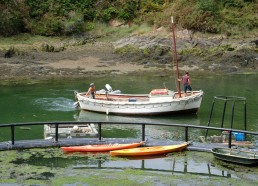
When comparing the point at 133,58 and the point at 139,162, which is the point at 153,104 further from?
the point at 133,58

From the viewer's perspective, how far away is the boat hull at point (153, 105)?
96.3 feet

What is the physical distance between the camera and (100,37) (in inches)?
2061

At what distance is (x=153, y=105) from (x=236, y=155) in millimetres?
14232

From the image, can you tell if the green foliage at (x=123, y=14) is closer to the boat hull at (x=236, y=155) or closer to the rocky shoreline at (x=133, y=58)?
the rocky shoreline at (x=133, y=58)

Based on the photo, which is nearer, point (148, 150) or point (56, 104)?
point (148, 150)

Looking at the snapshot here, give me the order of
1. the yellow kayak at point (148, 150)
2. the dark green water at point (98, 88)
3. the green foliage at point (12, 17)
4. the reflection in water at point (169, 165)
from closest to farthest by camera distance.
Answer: the reflection in water at point (169, 165) < the yellow kayak at point (148, 150) < the dark green water at point (98, 88) < the green foliage at point (12, 17)

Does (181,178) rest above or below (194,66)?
below

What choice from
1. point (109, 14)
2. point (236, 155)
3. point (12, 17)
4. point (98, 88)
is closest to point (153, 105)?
point (98, 88)

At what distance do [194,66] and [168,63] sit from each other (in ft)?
7.77

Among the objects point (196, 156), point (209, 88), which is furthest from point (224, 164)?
point (209, 88)

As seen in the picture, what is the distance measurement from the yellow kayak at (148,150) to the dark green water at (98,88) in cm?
893

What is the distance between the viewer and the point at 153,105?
29.4 m

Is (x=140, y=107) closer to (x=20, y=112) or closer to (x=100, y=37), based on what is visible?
(x=20, y=112)

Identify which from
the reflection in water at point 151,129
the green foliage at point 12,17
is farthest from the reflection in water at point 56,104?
the green foliage at point 12,17
